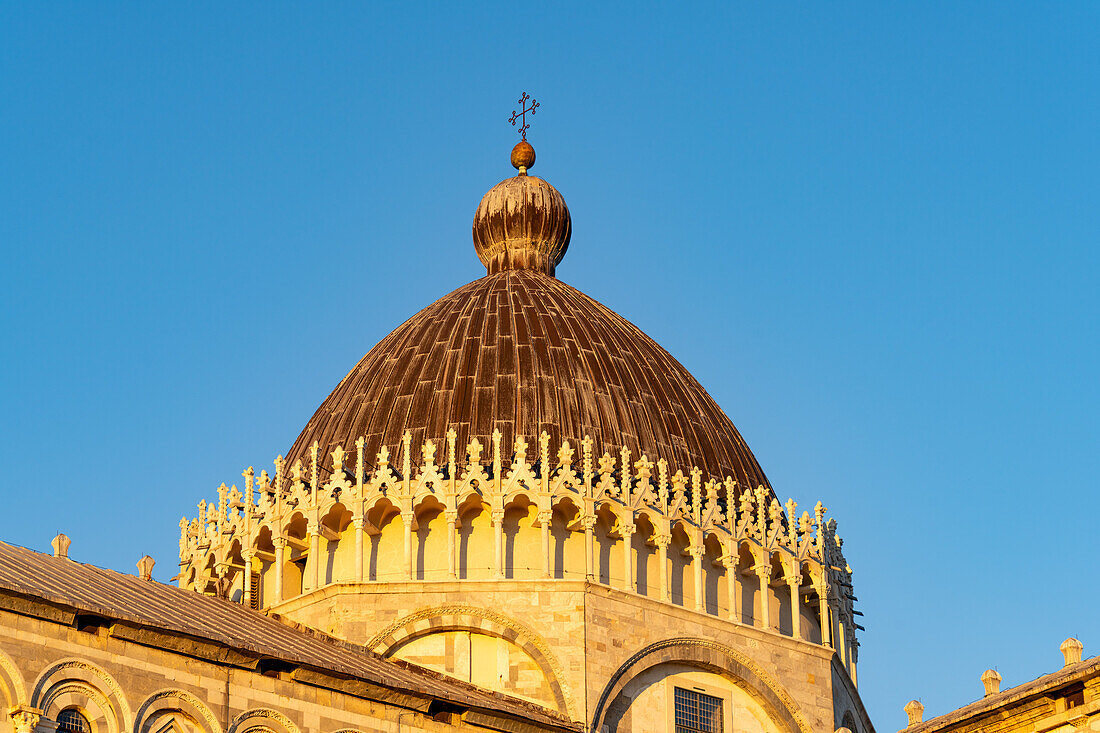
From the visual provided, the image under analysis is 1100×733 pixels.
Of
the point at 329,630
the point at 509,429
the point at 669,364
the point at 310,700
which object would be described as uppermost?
the point at 669,364

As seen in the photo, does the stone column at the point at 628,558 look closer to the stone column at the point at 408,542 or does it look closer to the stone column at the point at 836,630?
the stone column at the point at 408,542

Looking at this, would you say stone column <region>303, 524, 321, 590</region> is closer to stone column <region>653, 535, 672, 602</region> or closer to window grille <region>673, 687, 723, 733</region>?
stone column <region>653, 535, 672, 602</region>

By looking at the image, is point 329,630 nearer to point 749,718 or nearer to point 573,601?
point 573,601

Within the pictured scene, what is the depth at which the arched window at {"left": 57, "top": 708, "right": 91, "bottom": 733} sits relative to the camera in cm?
3075

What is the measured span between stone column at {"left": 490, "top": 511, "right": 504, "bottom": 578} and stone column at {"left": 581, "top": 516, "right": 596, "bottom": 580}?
70.5 inches

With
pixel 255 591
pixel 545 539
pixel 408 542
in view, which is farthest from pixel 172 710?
pixel 255 591

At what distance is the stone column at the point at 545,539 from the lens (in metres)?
41.4

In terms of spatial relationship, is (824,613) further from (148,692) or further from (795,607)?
(148,692)

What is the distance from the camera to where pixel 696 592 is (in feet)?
140

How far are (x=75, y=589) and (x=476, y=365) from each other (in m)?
14.2

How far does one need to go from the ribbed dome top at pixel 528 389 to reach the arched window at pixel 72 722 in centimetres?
1424

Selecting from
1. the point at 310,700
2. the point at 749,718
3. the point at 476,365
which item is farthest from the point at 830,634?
the point at 310,700

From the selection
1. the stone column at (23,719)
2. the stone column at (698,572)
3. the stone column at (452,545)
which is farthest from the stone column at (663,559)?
the stone column at (23,719)

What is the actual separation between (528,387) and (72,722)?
16488 millimetres
